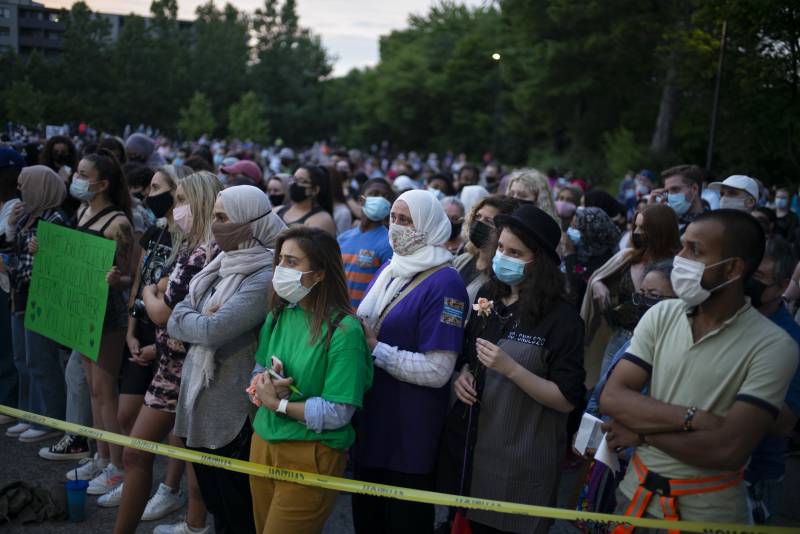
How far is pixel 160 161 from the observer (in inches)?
368

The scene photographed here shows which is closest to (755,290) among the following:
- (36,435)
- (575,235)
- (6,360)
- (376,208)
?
(575,235)

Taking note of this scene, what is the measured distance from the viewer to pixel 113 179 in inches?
222

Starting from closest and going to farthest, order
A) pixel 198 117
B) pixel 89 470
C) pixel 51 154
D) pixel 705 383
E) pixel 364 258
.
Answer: pixel 705 383, pixel 89 470, pixel 364 258, pixel 51 154, pixel 198 117

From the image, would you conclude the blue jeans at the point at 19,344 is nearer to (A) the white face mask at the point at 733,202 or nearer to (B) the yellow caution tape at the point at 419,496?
(B) the yellow caution tape at the point at 419,496

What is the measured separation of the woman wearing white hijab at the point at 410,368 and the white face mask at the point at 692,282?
117 centimetres

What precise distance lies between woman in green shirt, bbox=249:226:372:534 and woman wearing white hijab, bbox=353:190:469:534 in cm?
22

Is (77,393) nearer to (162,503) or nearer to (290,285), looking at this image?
(162,503)

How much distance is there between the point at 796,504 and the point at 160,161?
764 centimetres

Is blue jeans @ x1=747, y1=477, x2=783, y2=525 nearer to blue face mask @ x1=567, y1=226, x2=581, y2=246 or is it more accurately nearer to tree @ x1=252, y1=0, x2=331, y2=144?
blue face mask @ x1=567, y1=226, x2=581, y2=246

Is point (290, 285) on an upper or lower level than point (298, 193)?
lower

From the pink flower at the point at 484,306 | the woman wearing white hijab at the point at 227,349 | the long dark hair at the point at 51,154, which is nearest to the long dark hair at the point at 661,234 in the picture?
the pink flower at the point at 484,306

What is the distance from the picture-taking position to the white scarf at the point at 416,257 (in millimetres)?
3898

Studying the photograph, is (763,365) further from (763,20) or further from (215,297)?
(763,20)

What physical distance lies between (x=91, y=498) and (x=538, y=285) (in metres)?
3.67
